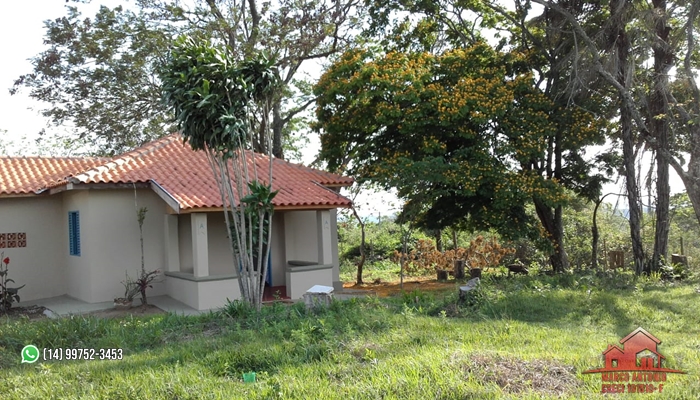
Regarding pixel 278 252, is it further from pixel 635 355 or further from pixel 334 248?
pixel 635 355

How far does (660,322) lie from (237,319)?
21.6 feet

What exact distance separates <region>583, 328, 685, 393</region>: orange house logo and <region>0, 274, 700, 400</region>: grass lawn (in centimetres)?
12

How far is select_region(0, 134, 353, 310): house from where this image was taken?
12875 mm

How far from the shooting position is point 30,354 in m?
7.33

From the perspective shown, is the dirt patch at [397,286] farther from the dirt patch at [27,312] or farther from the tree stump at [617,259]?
the dirt patch at [27,312]

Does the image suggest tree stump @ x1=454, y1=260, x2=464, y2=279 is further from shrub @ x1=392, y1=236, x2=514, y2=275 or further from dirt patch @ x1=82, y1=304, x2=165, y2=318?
A: dirt patch @ x1=82, y1=304, x2=165, y2=318

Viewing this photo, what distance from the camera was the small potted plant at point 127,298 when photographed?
12694 millimetres

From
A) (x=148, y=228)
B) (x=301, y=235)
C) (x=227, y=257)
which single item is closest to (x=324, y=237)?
(x=301, y=235)

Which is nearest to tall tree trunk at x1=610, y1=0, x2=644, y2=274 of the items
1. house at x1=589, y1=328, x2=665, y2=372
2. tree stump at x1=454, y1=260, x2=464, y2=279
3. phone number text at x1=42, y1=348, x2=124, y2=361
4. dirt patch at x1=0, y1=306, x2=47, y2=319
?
tree stump at x1=454, y1=260, x2=464, y2=279

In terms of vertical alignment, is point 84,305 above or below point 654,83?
below

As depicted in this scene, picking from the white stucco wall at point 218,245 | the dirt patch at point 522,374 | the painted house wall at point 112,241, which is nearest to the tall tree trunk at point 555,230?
the white stucco wall at point 218,245

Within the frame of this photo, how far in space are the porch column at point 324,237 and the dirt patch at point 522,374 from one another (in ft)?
28.3

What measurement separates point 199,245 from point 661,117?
39.0ft

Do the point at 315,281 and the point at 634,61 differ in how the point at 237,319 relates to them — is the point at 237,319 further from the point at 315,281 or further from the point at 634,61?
the point at 634,61
